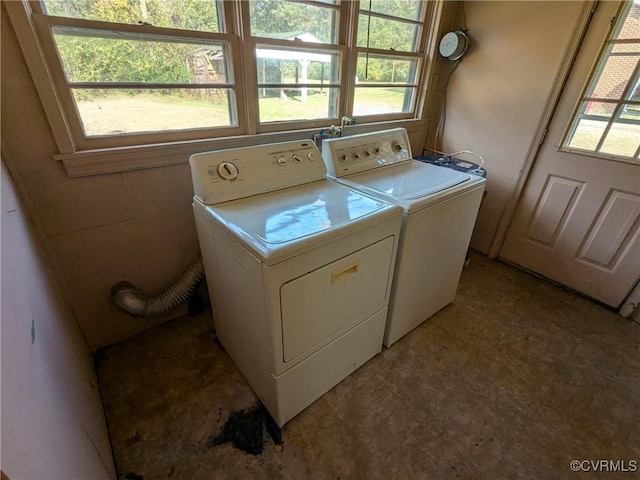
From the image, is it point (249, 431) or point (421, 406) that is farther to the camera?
point (421, 406)

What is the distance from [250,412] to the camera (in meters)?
1.42

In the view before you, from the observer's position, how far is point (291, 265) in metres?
1.03

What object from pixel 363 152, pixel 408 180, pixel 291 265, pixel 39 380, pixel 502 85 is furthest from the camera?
pixel 502 85

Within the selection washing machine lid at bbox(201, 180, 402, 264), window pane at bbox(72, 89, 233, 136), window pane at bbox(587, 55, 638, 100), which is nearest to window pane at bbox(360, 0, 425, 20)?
window pane at bbox(72, 89, 233, 136)

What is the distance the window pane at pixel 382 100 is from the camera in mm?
2250

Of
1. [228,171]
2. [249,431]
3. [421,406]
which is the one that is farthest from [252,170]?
[421,406]

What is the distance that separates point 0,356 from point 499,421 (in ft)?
5.88

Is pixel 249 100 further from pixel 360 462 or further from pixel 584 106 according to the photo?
pixel 584 106

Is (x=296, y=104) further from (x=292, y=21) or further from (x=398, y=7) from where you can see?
(x=398, y=7)

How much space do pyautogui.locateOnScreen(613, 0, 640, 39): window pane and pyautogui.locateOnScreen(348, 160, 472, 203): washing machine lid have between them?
1.20 metres

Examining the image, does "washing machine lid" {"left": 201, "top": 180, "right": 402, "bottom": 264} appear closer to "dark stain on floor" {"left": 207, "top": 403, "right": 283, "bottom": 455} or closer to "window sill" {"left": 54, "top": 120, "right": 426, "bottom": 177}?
"window sill" {"left": 54, "top": 120, "right": 426, "bottom": 177}

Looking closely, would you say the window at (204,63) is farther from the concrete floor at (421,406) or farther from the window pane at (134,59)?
the concrete floor at (421,406)

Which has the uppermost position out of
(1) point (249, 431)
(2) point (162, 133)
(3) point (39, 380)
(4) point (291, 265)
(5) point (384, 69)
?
(5) point (384, 69)

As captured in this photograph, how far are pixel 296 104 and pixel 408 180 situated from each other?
879 millimetres
